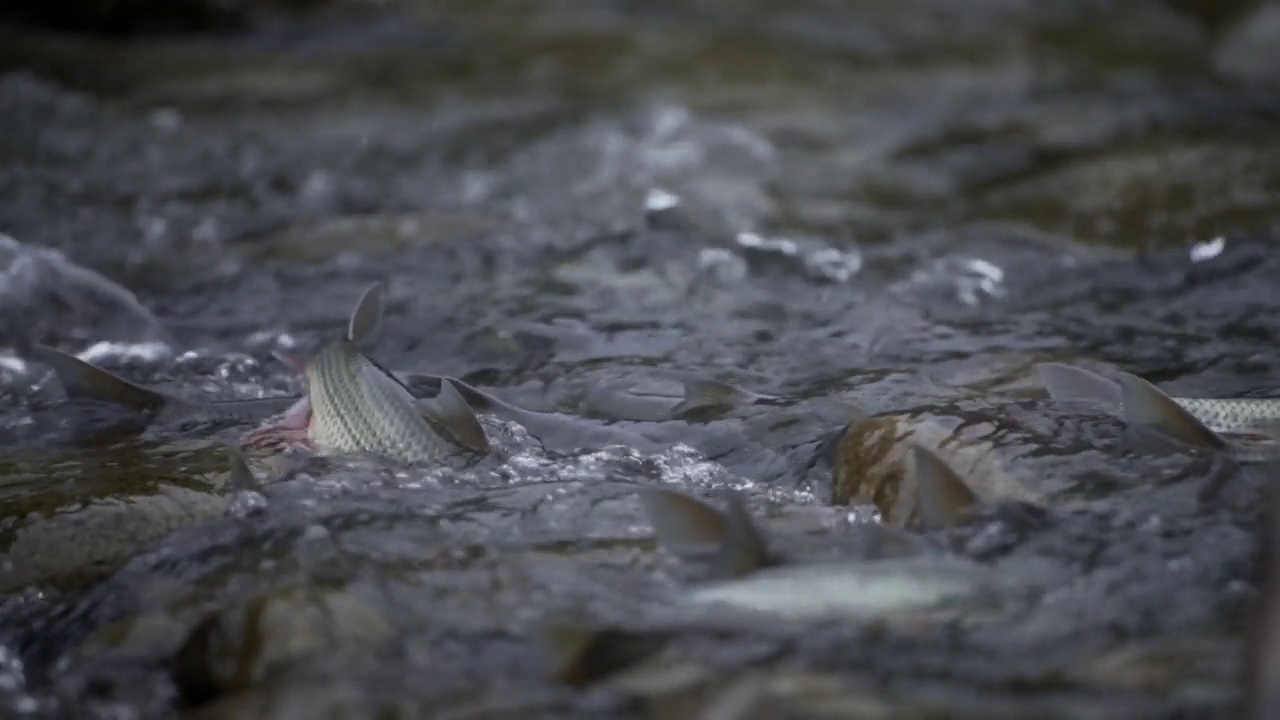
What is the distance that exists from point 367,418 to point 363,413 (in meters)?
0.02

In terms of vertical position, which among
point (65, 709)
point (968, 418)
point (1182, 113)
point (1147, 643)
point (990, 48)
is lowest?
point (65, 709)

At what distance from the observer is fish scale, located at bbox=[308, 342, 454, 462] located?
391 cm

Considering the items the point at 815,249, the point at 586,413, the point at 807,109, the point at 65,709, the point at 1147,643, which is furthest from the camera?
the point at 807,109

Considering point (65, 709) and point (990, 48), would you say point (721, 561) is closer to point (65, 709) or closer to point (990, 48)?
point (65, 709)

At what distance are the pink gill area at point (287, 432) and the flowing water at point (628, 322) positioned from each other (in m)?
0.11

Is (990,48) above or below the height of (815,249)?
above

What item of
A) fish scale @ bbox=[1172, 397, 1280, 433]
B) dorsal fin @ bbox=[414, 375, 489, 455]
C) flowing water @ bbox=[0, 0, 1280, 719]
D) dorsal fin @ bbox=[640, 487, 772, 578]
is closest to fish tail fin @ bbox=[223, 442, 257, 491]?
flowing water @ bbox=[0, 0, 1280, 719]

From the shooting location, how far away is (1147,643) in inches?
100

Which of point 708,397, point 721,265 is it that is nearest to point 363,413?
point 708,397

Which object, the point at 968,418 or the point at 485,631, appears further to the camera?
the point at 968,418

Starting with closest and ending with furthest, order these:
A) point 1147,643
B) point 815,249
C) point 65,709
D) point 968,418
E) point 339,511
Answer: point 1147,643, point 65,709, point 339,511, point 968,418, point 815,249

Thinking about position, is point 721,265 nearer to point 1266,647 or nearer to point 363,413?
point 363,413

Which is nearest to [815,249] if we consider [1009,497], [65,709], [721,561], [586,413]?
[586,413]

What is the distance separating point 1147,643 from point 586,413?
7.19 ft
